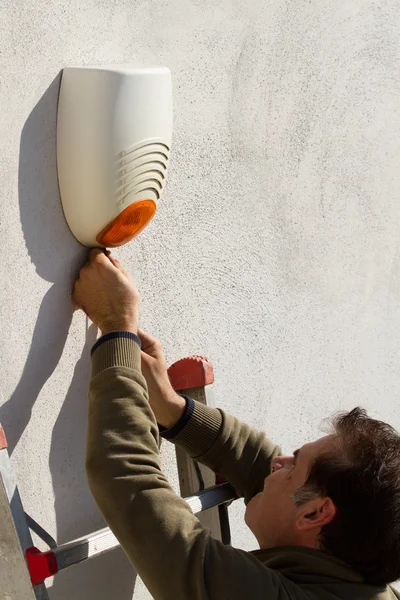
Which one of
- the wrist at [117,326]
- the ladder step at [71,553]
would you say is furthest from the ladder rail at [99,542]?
the wrist at [117,326]

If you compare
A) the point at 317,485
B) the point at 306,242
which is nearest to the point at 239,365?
the point at 306,242

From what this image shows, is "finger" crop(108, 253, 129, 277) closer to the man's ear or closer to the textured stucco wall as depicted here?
the textured stucco wall

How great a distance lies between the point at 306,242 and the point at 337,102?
1.35 ft

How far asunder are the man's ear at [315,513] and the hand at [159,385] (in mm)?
377

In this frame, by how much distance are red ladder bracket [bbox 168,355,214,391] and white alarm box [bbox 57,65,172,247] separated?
16.4 inches

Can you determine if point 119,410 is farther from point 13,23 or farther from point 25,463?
point 13,23

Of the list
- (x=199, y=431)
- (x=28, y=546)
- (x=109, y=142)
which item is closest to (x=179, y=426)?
(x=199, y=431)

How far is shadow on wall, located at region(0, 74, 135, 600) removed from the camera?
1772 millimetres

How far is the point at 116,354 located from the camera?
1.78 m

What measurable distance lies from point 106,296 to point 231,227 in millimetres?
562

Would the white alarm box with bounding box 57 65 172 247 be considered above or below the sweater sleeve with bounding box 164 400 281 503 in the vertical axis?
above

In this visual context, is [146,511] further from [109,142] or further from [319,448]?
[109,142]

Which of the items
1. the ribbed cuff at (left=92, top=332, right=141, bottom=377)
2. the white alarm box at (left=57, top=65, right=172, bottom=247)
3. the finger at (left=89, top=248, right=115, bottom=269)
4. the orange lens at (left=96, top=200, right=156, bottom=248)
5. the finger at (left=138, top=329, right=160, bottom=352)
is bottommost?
the finger at (left=138, top=329, right=160, bottom=352)

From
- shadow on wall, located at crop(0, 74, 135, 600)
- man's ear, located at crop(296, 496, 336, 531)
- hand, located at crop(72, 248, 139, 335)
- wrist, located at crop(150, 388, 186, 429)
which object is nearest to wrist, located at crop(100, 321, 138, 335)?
hand, located at crop(72, 248, 139, 335)
